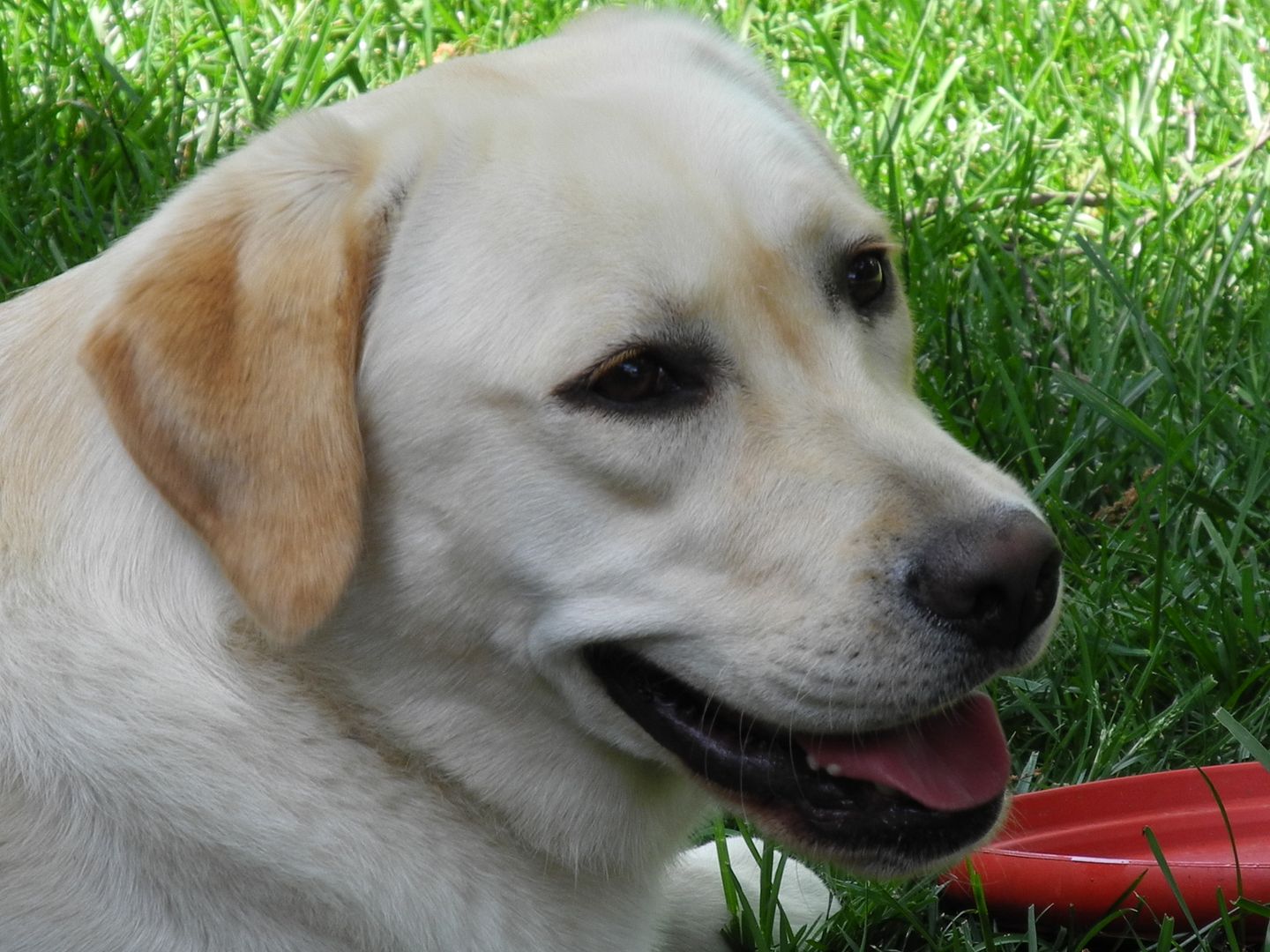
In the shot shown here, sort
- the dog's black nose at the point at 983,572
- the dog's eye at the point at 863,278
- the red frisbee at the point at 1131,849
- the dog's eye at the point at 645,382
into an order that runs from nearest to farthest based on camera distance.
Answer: the dog's black nose at the point at 983,572 < the dog's eye at the point at 645,382 < the dog's eye at the point at 863,278 < the red frisbee at the point at 1131,849

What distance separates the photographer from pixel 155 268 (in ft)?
8.00

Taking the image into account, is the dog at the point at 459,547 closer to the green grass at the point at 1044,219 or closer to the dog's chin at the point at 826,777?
the dog's chin at the point at 826,777

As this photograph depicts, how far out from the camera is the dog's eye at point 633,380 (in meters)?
2.46

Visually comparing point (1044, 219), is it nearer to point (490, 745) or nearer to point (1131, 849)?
point (1131, 849)

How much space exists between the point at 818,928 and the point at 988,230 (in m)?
2.70

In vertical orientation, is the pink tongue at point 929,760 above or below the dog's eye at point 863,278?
below

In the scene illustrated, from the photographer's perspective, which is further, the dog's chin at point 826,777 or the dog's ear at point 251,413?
the dog's chin at point 826,777

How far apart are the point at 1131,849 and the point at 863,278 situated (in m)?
1.23

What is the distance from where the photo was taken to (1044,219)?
5.36 meters

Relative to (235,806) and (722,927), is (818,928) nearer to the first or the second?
(722,927)

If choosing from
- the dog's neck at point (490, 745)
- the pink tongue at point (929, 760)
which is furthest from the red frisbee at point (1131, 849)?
the dog's neck at point (490, 745)

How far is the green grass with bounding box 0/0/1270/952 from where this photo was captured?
3.52 metres

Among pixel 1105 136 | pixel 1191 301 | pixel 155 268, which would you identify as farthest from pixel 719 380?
pixel 1105 136

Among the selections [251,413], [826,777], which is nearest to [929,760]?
[826,777]
